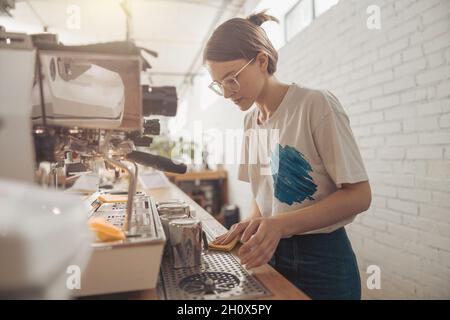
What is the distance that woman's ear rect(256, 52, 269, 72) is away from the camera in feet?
3.80

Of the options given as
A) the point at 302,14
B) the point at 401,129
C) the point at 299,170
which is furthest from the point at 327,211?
the point at 302,14

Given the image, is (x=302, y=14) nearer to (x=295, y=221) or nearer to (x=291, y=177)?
(x=291, y=177)

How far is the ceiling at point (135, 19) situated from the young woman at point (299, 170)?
8.76 ft

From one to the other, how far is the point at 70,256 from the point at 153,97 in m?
0.40

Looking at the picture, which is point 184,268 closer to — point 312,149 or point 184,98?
point 312,149

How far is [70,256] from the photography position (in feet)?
1.89

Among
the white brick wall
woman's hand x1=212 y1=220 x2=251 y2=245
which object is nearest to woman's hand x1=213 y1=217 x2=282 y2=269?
woman's hand x1=212 y1=220 x2=251 y2=245

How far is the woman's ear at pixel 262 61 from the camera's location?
116cm

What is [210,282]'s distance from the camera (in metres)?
0.75

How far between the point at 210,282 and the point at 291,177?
49 centimetres

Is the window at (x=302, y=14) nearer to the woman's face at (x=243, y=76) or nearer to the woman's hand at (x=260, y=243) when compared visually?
the woman's face at (x=243, y=76)

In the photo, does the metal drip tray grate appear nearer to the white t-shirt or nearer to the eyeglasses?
the white t-shirt

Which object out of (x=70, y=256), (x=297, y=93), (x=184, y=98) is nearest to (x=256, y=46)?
(x=297, y=93)

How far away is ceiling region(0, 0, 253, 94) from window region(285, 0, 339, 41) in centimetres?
73
